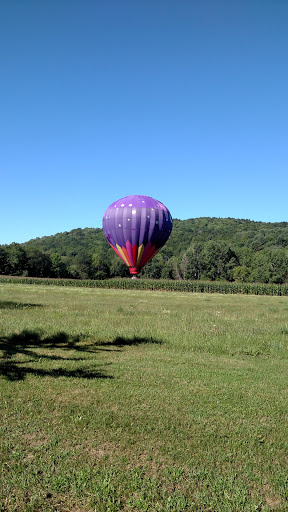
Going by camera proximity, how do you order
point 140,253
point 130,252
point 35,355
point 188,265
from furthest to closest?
point 188,265 < point 130,252 < point 140,253 < point 35,355

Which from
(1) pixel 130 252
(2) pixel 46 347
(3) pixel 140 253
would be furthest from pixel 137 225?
(2) pixel 46 347

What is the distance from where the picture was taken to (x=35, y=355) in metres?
11.4

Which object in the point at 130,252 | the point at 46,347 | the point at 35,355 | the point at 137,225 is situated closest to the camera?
the point at 35,355

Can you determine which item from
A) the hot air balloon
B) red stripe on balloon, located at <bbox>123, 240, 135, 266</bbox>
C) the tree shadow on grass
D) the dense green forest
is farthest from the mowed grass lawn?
the dense green forest

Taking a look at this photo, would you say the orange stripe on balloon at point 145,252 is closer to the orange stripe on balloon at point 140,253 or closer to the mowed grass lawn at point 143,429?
the orange stripe on balloon at point 140,253

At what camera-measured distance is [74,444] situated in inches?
229

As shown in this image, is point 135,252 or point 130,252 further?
point 130,252

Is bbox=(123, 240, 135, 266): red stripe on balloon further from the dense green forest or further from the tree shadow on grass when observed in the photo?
the dense green forest

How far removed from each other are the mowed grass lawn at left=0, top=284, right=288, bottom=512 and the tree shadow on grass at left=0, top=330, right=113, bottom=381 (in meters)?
0.06

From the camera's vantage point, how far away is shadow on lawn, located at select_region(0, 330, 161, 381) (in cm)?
937

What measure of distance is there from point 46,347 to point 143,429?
7.41 metres

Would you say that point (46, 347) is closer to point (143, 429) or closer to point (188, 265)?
point (143, 429)

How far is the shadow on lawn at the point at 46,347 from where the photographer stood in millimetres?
9367

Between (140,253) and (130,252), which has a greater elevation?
(130,252)
